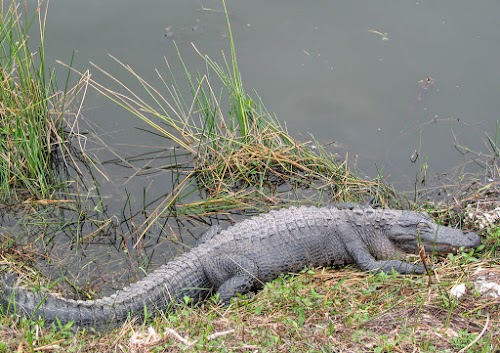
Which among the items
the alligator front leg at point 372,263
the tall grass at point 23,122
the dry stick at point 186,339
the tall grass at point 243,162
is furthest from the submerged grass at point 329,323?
the tall grass at point 23,122

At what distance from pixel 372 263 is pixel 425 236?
0.53 m

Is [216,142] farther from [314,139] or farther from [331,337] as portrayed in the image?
[331,337]

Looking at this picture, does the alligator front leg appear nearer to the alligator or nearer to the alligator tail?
the alligator

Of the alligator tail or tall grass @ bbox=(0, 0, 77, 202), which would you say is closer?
the alligator tail

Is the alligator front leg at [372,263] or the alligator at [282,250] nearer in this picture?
the alligator at [282,250]

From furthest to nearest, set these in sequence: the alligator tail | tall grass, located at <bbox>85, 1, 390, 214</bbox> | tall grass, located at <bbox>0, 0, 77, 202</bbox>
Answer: tall grass, located at <bbox>85, 1, 390, 214</bbox>, tall grass, located at <bbox>0, 0, 77, 202</bbox>, the alligator tail

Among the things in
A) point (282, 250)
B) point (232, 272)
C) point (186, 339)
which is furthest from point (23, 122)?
point (186, 339)

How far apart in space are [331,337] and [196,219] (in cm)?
246

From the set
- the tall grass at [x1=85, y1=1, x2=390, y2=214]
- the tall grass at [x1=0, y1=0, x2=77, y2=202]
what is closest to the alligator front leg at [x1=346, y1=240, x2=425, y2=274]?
the tall grass at [x1=85, y1=1, x2=390, y2=214]

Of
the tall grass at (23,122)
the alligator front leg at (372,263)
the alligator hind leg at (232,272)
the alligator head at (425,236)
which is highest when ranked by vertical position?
the tall grass at (23,122)

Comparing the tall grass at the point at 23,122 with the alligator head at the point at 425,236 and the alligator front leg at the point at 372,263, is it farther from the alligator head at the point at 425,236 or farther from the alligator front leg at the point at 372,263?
the alligator head at the point at 425,236

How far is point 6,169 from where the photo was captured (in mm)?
6613

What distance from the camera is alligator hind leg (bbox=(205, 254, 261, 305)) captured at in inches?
232

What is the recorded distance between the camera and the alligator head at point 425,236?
5949 millimetres
